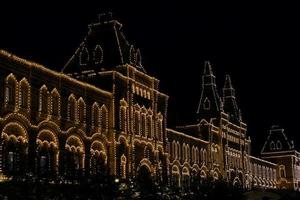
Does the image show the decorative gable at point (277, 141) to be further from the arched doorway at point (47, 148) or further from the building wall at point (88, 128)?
the arched doorway at point (47, 148)

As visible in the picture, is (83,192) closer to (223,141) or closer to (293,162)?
(223,141)

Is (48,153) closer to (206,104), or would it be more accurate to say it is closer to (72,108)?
(72,108)

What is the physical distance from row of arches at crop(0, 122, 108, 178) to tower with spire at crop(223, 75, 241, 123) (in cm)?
4473

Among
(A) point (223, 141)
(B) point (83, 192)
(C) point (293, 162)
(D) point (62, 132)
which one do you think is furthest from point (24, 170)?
(C) point (293, 162)

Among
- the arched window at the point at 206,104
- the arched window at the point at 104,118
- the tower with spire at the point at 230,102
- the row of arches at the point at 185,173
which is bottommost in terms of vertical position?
the row of arches at the point at 185,173

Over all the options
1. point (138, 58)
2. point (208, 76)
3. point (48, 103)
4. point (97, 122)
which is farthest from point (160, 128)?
point (208, 76)

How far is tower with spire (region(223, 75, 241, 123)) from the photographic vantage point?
9032 centimetres

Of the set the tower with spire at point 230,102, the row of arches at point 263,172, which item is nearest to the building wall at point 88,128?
the tower with spire at point 230,102

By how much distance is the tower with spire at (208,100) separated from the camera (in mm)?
79750

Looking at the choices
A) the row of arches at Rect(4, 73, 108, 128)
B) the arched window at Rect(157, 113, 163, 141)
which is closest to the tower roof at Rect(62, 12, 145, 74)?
the row of arches at Rect(4, 73, 108, 128)

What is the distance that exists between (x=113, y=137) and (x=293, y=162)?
66780 millimetres

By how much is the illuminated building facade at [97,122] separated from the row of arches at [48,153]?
0.21 feet

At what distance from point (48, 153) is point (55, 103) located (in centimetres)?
376

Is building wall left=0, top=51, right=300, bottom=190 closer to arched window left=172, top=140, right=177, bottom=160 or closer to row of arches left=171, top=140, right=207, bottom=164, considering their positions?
row of arches left=171, top=140, right=207, bottom=164
